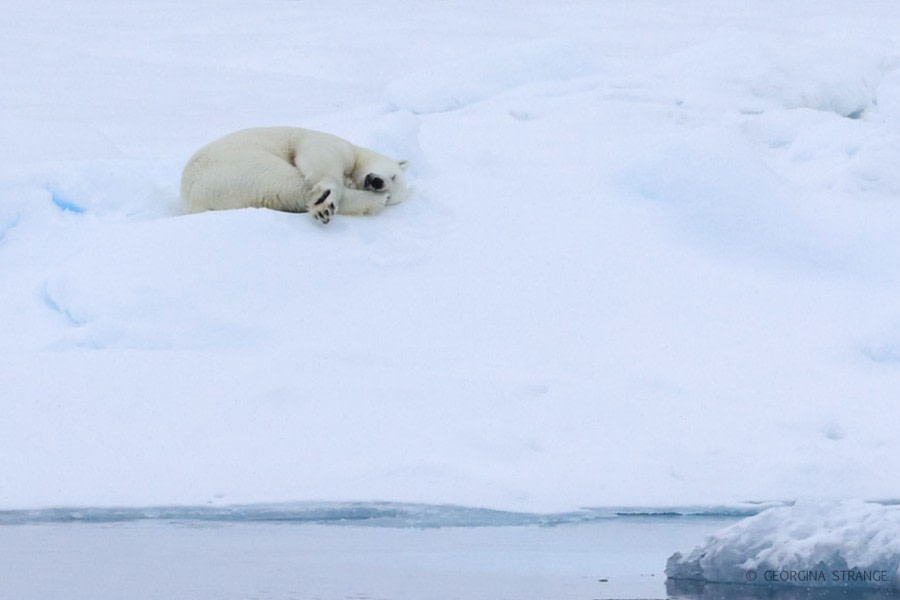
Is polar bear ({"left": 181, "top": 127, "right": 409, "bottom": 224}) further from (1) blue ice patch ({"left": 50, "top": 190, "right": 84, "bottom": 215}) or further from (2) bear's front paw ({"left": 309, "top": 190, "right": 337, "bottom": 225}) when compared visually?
(1) blue ice patch ({"left": 50, "top": 190, "right": 84, "bottom": 215})

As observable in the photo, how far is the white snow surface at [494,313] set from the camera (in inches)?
196

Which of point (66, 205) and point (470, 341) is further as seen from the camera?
point (66, 205)

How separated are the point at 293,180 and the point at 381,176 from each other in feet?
1.18

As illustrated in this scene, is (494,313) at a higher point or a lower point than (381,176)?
lower

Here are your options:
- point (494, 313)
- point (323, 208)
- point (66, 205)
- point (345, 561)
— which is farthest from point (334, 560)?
point (66, 205)

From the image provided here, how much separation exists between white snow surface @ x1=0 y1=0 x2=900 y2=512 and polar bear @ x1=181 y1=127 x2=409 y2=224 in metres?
0.11

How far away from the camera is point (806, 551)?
3748 millimetres

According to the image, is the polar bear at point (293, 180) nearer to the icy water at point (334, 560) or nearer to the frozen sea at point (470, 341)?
the frozen sea at point (470, 341)

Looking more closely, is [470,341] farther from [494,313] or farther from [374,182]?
[374,182]

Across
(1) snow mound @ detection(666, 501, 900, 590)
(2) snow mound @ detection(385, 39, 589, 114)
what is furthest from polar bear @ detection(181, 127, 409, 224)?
(1) snow mound @ detection(666, 501, 900, 590)

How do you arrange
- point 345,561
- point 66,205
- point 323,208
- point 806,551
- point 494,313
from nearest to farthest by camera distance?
point 806,551, point 345,561, point 494,313, point 323,208, point 66,205

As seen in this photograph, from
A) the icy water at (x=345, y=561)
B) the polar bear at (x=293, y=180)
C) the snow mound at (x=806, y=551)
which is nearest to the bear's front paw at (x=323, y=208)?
the polar bear at (x=293, y=180)

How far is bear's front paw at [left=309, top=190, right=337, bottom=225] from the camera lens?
6.59 metres

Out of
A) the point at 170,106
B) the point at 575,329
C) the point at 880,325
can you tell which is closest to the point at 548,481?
the point at 575,329
